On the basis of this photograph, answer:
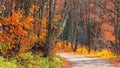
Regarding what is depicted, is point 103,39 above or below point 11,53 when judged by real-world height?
below

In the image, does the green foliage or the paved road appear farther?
the paved road

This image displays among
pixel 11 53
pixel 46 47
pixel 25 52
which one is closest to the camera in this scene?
pixel 11 53

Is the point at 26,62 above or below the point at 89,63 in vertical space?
above

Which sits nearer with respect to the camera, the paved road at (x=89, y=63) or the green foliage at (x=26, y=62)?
the green foliage at (x=26, y=62)

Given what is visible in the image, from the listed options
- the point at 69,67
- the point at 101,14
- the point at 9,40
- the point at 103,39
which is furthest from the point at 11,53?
the point at 103,39

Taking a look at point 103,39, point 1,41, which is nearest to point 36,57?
point 1,41

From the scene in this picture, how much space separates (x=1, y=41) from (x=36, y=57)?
15.4 feet

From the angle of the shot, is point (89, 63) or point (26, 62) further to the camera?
point (89, 63)

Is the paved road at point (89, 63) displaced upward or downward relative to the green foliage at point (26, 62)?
downward

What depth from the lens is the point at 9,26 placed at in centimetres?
1758

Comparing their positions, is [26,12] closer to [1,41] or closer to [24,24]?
[24,24]

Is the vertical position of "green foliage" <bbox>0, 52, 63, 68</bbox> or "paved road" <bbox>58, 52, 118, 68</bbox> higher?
"green foliage" <bbox>0, 52, 63, 68</bbox>

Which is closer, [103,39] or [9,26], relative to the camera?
[9,26]

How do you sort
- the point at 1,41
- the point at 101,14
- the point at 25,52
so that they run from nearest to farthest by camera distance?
the point at 1,41 → the point at 25,52 → the point at 101,14
